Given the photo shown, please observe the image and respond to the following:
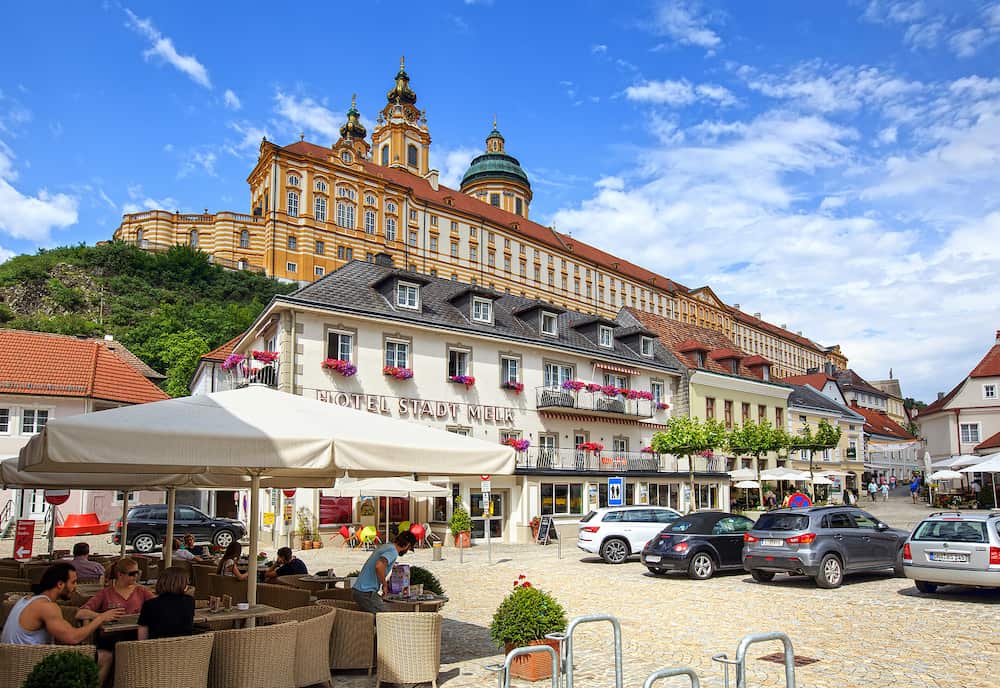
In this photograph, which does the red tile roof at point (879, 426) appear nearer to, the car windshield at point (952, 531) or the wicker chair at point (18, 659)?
the car windshield at point (952, 531)

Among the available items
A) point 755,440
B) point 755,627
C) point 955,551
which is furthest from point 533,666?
point 755,440

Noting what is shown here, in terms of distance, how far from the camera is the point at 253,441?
688cm

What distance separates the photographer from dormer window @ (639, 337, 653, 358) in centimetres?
4222

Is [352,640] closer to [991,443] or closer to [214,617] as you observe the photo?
[214,617]

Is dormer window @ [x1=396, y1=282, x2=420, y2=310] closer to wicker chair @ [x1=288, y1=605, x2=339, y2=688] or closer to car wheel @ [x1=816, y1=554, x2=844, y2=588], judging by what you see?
car wheel @ [x1=816, y1=554, x2=844, y2=588]

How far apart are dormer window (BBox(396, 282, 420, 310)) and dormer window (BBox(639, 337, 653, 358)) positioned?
1496cm

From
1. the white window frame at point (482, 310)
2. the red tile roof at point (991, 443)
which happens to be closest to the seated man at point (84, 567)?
the white window frame at point (482, 310)

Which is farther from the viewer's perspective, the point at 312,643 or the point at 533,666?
the point at 533,666

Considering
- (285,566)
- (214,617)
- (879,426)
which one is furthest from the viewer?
(879,426)

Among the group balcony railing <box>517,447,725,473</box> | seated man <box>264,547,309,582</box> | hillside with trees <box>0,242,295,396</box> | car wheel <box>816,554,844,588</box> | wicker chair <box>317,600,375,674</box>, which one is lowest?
car wheel <box>816,554,844,588</box>

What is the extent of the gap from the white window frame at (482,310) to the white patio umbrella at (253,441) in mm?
25699

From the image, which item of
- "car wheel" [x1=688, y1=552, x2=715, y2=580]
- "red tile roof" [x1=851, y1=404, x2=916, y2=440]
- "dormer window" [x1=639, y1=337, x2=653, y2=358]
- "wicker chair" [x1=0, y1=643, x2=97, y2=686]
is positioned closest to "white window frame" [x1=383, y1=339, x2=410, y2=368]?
"car wheel" [x1=688, y1=552, x2=715, y2=580]

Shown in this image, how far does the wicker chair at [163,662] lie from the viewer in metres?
6.20

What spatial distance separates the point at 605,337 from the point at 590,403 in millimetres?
4983
